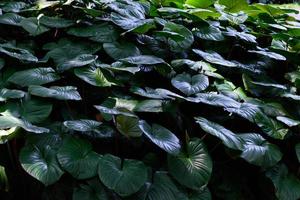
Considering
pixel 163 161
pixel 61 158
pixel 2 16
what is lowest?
pixel 163 161

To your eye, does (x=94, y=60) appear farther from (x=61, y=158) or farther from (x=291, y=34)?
(x=291, y=34)

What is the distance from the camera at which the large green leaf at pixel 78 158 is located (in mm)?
Answer: 1631

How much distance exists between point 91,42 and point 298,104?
1197mm

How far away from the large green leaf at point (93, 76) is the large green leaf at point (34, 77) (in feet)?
0.41

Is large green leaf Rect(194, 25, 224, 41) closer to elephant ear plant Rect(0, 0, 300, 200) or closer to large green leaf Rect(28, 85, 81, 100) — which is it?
elephant ear plant Rect(0, 0, 300, 200)

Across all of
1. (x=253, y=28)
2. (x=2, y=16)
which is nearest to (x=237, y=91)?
(x=253, y=28)

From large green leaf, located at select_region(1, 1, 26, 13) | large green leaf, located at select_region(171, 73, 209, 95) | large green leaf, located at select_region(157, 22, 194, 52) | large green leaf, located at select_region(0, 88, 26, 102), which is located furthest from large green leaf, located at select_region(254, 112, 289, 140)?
large green leaf, located at select_region(1, 1, 26, 13)

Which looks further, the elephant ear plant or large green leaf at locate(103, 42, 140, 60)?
large green leaf at locate(103, 42, 140, 60)

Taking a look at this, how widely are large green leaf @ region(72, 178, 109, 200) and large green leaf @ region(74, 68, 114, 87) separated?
53cm

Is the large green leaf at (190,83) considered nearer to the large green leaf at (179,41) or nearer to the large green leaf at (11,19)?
the large green leaf at (179,41)

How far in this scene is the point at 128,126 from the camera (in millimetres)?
1749

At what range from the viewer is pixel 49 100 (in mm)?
1957

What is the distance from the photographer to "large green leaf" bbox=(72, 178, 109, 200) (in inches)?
64.1

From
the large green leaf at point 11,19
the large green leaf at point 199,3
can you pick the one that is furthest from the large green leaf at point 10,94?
the large green leaf at point 199,3
